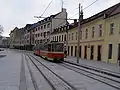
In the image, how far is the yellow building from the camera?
31031 millimetres

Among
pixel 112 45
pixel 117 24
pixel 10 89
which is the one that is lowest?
pixel 10 89

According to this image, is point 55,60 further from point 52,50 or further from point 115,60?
point 115,60

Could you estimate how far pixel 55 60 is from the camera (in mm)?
34344

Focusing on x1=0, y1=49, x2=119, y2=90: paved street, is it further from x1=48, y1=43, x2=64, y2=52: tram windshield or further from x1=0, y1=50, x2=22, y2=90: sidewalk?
x1=48, y1=43, x2=64, y2=52: tram windshield

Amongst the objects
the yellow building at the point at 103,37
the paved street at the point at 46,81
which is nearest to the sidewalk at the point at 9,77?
the paved street at the point at 46,81

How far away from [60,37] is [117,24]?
3622 cm

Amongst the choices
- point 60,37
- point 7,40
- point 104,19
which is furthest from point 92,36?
point 7,40

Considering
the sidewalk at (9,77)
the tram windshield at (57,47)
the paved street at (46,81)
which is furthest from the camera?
the tram windshield at (57,47)

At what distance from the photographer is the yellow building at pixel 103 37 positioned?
31031mm

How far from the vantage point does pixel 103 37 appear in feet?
116

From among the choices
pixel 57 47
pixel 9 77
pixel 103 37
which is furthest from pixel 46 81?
pixel 103 37

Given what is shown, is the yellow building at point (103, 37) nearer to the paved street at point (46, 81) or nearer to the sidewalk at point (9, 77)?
the sidewalk at point (9, 77)

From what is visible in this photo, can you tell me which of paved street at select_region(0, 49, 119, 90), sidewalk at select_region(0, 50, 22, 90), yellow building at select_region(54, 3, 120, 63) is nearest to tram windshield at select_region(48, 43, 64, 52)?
yellow building at select_region(54, 3, 120, 63)

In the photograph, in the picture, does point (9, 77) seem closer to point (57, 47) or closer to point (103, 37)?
point (57, 47)
